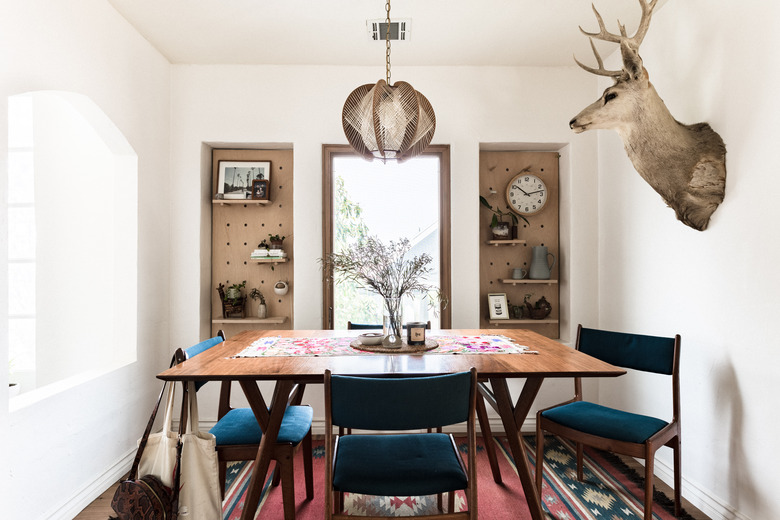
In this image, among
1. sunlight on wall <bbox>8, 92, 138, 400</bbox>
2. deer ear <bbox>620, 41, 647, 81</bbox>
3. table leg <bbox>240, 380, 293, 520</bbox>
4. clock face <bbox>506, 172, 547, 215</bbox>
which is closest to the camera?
table leg <bbox>240, 380, 293, 520</bbox>

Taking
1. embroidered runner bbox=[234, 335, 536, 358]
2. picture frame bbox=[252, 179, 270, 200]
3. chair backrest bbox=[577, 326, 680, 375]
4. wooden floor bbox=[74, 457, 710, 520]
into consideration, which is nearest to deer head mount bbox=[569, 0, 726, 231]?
chair backrest bbox=[577, 326, 680, 375]

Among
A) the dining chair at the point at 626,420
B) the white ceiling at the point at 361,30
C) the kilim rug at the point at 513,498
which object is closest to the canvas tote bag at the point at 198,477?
the kilim rug at the point at 513,498

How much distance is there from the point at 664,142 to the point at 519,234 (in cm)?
149

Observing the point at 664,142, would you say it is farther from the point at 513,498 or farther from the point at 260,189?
the point at 260,189

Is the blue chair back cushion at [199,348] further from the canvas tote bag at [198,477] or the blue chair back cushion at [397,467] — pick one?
the blue chair back cushion at [397,467]

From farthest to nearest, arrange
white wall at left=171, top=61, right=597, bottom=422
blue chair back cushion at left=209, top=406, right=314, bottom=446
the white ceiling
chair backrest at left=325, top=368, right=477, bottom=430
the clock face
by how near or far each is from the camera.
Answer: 1. the clock face
2. white wall at left=171, top=61, right=597, bottom=422
3. the white ceiling
4. blue chair back cushion at left=209, top=406, right=314, bottom=446
5. chair backrest at left=325, top=368, right=477, bottom=430

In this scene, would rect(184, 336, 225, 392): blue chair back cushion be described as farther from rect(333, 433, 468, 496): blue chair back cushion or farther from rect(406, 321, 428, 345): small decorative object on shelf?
rect(406, 321, 428, 345): small decorative object on shelf

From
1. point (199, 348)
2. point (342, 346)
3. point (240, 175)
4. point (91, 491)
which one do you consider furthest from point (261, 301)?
point (91, 491)

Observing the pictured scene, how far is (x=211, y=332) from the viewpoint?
3602mm

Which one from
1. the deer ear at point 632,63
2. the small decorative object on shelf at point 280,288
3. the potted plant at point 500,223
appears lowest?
the small decorative object on shelf at point 280,288

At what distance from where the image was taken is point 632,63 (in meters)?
A: 2.21

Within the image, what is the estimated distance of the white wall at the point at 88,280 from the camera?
1.96 meters

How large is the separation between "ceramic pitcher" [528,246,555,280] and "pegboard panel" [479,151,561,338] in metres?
0.13

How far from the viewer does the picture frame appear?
138 inches
